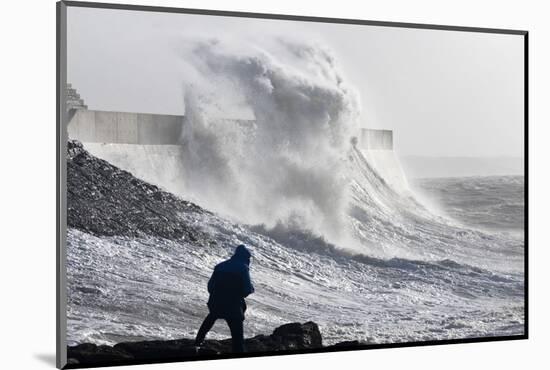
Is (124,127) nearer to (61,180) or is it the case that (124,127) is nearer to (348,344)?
(61,180)

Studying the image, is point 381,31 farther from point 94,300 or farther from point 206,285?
point 94,300

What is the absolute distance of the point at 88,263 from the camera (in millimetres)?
7367

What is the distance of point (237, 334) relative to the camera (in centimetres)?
779

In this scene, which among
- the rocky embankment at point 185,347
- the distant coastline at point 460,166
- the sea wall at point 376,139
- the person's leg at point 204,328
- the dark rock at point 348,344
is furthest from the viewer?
the distant coastline at point 460,166

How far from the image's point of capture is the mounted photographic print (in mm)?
7430

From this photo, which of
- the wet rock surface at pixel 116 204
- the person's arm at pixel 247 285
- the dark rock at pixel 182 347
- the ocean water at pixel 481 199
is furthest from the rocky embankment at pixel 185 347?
the ocean water at pixel 481 199

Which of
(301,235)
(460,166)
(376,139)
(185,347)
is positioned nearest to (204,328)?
(185,347)

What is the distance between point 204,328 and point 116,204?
1035 millimetres

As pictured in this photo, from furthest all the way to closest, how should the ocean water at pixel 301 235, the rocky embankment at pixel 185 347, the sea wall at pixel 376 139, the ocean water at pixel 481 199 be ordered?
the ocean water at pixel 481 199
the sea wall at pixel 376 139
the ocean water at pixel 301 235
the rocky embankment at pixel 185 347

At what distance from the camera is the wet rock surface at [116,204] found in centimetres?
736

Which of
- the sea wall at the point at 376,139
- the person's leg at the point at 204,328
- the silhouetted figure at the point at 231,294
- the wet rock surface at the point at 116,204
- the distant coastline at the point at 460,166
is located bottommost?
the person's leg at the point at 204,328

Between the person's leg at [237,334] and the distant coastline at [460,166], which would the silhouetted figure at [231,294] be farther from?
the distant coastline at [460,166]

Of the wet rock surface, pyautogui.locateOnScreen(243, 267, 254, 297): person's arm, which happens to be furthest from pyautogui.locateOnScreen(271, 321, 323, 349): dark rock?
Result: the wet rock surface

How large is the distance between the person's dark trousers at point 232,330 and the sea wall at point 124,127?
1.24 metres
